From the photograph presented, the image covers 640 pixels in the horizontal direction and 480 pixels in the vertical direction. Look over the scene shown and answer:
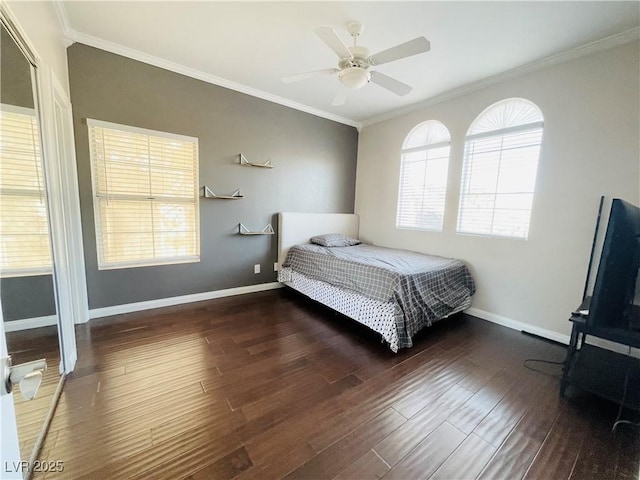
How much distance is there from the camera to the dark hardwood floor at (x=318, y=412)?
4.07ft

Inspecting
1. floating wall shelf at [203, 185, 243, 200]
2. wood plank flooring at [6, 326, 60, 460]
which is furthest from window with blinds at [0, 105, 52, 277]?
floating wall shelf at [203, 185, 243, 200]

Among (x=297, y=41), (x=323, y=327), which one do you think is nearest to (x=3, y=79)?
(x=297, y=41)

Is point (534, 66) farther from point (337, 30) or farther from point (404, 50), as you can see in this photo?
point (337, 30)

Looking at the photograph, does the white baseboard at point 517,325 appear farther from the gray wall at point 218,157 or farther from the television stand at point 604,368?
the gray wall at point 218,157

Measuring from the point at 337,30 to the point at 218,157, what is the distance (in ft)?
6.04

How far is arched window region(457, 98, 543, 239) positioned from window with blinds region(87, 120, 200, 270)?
3.24 meters

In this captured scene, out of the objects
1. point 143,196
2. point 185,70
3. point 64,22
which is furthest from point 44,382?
point 185,70

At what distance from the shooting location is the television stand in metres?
1.53

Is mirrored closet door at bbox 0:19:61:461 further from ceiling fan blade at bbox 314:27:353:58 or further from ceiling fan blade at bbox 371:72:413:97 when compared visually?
ceiling fan blade at bbox 371:72:413:97

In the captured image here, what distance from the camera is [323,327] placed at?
268cm

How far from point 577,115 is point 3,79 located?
3911mm

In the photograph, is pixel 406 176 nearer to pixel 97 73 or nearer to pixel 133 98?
pixel 133 98

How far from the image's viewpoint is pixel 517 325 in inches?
108

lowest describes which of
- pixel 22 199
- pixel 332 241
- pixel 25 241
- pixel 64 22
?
pixel 332 241
